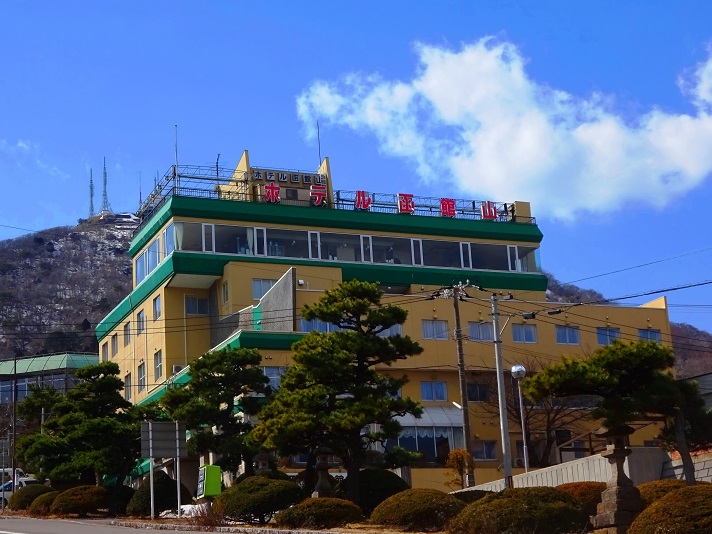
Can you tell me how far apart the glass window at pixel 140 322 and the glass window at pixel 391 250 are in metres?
15.0

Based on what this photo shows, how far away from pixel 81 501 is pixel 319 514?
1453 cm

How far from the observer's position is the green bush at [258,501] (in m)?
27.7

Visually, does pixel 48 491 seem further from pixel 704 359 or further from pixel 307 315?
pixel 704 359

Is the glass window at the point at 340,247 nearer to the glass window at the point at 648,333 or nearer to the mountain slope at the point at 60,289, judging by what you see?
the glass window at the point at 648,333

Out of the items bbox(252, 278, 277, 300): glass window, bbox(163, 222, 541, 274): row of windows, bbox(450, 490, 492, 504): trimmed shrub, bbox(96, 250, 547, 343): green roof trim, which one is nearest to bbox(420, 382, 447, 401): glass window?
bbox(96, 250, 547, 343): green roof trim

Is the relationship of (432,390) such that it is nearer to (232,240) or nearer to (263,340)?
(263,340)

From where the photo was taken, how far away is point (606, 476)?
30.8 m

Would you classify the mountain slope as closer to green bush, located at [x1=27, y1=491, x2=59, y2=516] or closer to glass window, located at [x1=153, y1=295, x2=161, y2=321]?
glass window, located at [x1=153, y1=295, x2=161, y2=321]

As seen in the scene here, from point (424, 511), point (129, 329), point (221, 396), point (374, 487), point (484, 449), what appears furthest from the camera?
point (129, 329)

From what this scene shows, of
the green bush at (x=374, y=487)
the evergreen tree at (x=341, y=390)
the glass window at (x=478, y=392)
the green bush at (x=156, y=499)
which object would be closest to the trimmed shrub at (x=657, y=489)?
the green bush at (x=374, y=487)

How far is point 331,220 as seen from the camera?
63.3m

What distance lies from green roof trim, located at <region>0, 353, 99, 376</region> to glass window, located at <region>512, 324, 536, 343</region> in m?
63.3

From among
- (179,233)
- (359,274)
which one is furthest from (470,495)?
(179,233)

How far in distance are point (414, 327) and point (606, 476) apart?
24.4 meters
